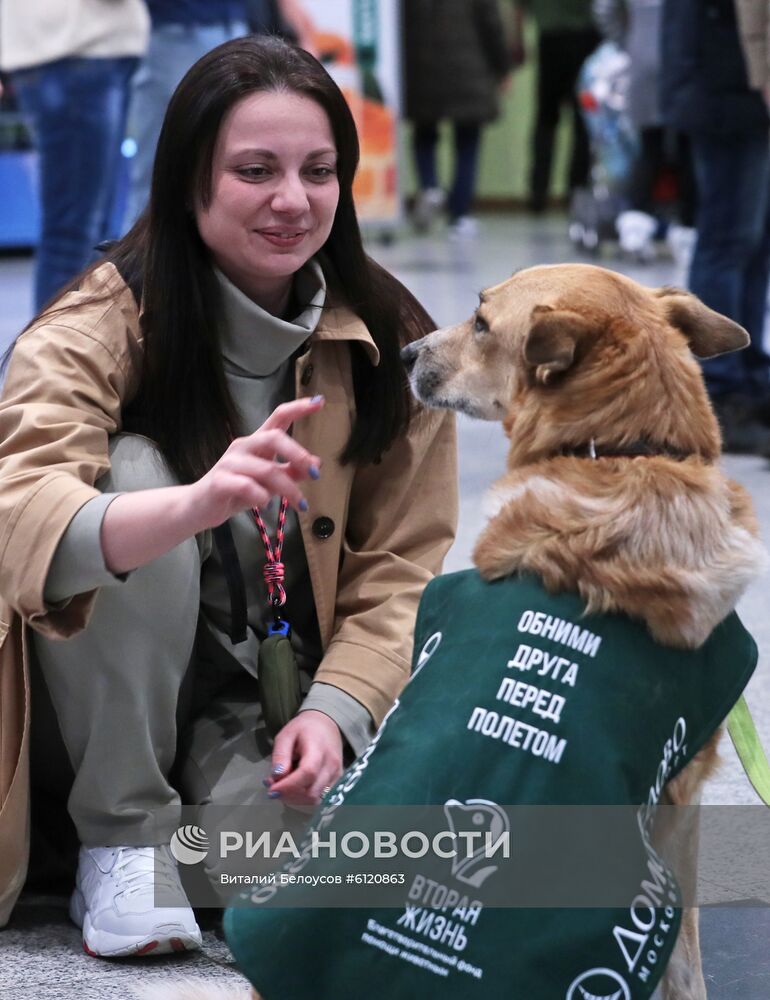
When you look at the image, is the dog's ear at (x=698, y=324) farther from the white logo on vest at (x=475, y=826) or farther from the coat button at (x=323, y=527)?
the white logo on vest at (x=475, y=826)

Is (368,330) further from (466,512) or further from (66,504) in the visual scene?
(466,512)

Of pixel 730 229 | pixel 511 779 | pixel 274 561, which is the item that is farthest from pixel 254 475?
pixel 730 229

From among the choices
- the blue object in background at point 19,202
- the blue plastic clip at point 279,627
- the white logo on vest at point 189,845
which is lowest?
the blue object in background at point 19,202

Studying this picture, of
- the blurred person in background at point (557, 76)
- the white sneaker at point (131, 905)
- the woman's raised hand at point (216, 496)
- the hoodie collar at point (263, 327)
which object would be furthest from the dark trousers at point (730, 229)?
the blurred person in background at point (557, 76)

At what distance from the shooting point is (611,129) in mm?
7930

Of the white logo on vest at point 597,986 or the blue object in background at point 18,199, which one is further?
the blue object in background at point 18,199

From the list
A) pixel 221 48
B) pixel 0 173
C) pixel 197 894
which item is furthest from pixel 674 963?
pixel 0 173

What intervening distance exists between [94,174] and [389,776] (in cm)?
308

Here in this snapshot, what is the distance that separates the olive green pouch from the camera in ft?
6.46

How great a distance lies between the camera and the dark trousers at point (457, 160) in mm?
9398

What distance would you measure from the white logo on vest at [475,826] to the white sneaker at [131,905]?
0.58 meters

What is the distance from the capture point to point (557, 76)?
1017 centimetres

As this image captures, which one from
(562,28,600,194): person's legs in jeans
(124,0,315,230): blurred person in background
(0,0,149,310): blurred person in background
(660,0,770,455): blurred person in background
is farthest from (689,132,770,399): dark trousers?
(562,28,600,194): person's legs in jeans

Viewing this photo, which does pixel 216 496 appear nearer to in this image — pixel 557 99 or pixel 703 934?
pixel 703 934
